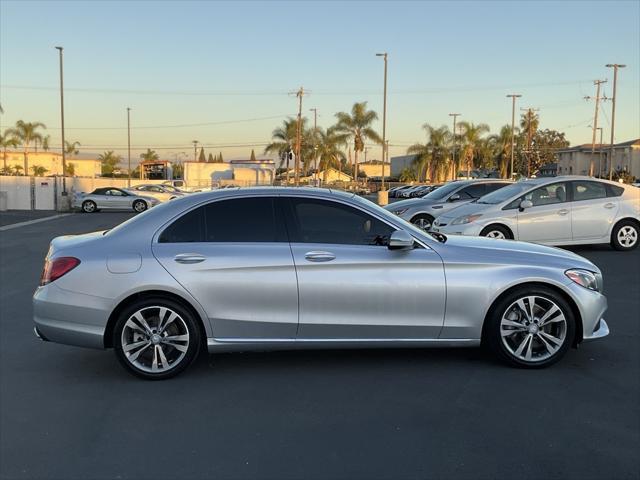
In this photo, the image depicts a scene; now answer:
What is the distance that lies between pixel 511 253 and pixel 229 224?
2.41 meters

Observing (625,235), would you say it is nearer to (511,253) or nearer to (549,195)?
(549,195)

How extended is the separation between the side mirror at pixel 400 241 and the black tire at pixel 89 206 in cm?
2997

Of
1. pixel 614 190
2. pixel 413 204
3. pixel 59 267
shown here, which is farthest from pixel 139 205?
pixel 59 267

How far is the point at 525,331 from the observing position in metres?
5.09

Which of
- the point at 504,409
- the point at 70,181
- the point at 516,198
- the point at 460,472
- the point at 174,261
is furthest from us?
the point at 70,181

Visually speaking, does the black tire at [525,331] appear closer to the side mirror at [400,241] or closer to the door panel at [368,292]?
the door panel at [368,292]

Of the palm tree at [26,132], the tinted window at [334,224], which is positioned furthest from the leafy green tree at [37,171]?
the tinted window at [334,224]

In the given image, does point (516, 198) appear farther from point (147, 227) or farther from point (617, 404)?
point (147, 227)

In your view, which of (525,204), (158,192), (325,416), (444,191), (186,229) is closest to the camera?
(325,416)

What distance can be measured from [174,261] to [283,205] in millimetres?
1009

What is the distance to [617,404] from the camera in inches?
173

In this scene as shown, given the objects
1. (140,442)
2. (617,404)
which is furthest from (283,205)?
(617,404)

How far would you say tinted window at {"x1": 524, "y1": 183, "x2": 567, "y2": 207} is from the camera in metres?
11.9

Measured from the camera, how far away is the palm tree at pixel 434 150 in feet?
226
